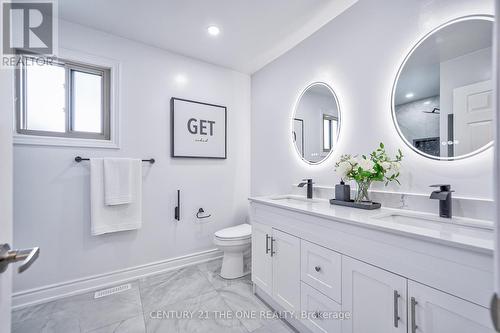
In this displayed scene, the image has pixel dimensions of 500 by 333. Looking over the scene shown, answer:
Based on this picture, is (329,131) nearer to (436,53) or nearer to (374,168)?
(374,168)

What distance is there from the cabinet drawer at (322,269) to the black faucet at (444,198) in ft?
1.98

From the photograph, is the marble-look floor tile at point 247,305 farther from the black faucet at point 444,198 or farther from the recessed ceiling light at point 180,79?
the recessed ceiling light at point 180,79

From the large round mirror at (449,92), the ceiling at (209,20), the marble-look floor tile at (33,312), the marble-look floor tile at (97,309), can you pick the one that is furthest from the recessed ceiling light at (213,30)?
the marble-look floor tile at (33,312)

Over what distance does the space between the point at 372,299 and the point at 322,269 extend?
0.99ft

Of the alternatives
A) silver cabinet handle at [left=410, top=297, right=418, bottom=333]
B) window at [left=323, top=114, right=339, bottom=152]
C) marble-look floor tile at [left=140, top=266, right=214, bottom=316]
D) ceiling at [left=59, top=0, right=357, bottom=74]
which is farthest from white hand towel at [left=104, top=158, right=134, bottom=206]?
silver cabinet handle at [left=410, top=297, right=418, bottom=333]

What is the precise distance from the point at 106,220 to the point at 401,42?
2773mm

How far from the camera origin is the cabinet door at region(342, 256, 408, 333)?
0.98 meters

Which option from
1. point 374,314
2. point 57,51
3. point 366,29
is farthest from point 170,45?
point 374,314

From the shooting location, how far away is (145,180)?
2303mm

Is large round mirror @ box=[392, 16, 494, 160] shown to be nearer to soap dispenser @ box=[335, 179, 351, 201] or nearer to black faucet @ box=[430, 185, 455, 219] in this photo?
black faucet @ box=[430, 185, 455, 219]

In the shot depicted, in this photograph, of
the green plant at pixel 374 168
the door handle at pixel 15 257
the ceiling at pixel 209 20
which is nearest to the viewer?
the door handle at pixel 15 257

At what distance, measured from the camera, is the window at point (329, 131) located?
1.93 m

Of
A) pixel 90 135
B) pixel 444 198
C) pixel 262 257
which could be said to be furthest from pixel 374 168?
pixel 90 135

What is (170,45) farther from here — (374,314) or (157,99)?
(374,314)
